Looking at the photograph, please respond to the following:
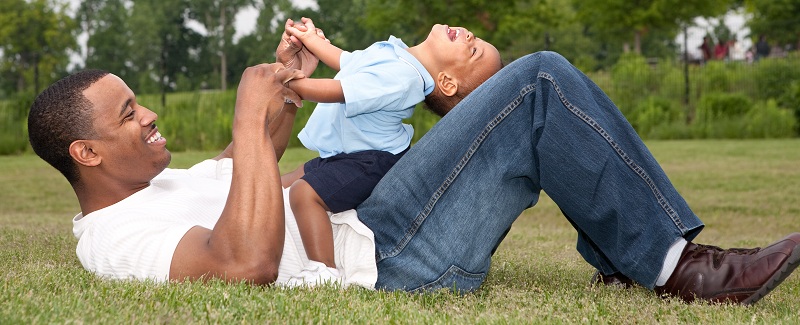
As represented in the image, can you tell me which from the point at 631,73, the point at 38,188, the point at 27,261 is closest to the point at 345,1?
the point at 631,73

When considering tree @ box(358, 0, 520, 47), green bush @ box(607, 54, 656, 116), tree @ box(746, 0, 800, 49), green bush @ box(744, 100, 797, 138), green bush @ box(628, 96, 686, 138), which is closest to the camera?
green bush @ box(744, 100, 797, 138)

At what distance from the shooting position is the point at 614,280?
3.46 metres

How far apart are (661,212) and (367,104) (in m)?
1.04

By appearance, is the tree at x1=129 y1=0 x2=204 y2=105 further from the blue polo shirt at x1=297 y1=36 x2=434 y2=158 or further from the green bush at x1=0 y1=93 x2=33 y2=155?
the blue polo shirt at x1=297 y1=36 x2=434 y2=158

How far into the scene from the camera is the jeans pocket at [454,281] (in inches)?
122

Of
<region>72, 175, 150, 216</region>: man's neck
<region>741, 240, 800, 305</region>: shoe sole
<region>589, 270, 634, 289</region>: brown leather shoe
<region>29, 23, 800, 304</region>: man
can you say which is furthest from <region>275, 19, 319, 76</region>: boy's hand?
<region>741, 240, 800, 305</region>: shoe sole

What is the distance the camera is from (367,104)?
3129 millimetres

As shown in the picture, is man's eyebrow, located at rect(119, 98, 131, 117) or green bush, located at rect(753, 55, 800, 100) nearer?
man's eyebrow, located at rect(119, 98, 131, 117)

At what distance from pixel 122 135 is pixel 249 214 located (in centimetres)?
65

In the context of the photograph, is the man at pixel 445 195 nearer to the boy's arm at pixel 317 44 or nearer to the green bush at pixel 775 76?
the boy's arm at pixel 317 44

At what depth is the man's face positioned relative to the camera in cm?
305

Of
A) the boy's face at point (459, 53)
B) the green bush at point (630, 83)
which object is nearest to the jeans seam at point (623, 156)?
the boy's face at point (459, 53)

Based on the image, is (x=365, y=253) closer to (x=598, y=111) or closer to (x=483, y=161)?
(x=483, y=161)

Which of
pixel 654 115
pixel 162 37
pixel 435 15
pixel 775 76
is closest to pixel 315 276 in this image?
pixel 654 115
